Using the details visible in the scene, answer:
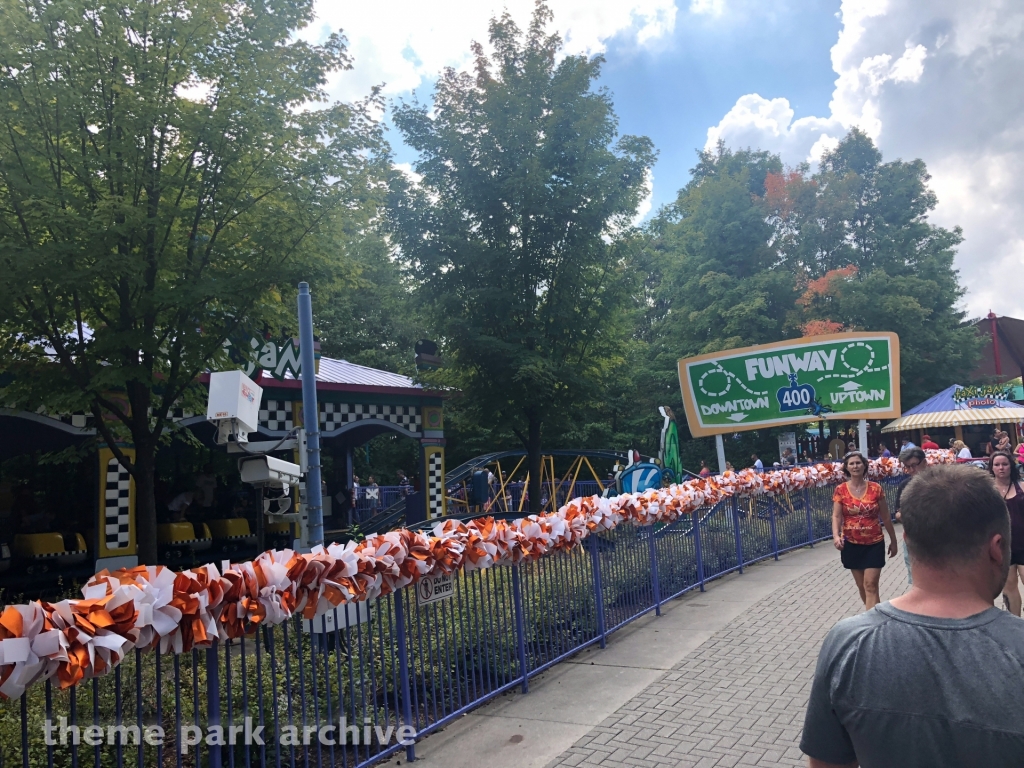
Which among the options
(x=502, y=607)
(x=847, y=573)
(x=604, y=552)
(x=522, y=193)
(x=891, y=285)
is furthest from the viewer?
(x=891, y=285)

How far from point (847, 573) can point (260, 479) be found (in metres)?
8.31

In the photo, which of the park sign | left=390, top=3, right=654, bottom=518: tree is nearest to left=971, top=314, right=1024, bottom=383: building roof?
the park sign

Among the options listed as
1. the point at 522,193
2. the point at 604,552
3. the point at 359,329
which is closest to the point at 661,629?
the point at 604,552

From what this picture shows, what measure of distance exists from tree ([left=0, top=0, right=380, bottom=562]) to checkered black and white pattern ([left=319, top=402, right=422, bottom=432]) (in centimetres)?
655

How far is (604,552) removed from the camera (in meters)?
7.38

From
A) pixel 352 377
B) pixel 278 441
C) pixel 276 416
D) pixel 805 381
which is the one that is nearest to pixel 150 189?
pixel 278 441

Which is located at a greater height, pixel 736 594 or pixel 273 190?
pixel 273 190

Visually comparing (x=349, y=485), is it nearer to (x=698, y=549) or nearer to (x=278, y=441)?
(x=698, y=549)

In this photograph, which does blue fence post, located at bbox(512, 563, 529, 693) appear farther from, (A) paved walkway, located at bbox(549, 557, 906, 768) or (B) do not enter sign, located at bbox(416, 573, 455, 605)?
(A) paved walkway, located at bbox(549, 557, 906, 768)

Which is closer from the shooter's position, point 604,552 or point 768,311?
point 604,552

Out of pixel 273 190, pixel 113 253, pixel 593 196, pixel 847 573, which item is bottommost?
pixel 847 573

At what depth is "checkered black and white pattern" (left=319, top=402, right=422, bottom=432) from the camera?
16016 mm

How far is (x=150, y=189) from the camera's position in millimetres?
8383

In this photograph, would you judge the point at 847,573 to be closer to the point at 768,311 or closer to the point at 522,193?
the point at 522,193
